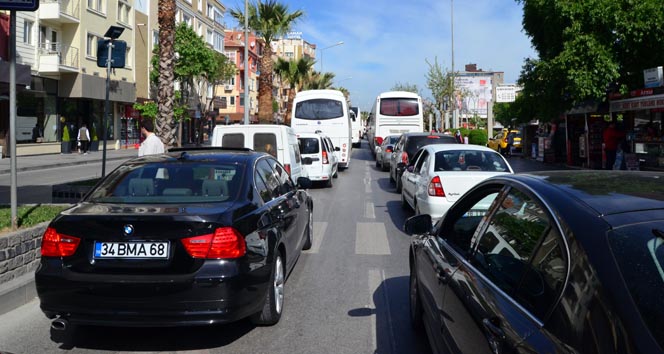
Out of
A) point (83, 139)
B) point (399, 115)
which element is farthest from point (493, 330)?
point (83, 139)

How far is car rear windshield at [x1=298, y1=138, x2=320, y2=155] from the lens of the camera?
17.4 metres

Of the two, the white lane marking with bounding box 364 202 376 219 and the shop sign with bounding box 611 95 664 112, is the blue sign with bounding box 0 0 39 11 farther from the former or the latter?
the shop sign with bounding box 611 95 664 112

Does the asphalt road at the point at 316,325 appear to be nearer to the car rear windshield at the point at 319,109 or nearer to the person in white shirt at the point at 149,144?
the person in white shirt at the point at 149,144

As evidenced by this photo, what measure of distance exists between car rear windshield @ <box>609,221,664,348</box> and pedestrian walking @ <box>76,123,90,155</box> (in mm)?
33472

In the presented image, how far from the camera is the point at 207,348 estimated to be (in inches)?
182

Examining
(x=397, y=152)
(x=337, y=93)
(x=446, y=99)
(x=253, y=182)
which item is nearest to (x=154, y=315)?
(x=253, y=182)

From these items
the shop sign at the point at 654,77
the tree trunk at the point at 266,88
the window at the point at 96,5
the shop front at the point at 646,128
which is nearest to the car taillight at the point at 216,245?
the shop front at the point at 646,128

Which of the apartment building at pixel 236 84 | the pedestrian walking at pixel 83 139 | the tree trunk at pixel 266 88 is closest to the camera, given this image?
the pedestrian walking at pixel 83 139

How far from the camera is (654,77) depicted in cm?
1833

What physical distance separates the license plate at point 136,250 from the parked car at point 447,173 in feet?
18.3

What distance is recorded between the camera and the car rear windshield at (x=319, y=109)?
2472cm

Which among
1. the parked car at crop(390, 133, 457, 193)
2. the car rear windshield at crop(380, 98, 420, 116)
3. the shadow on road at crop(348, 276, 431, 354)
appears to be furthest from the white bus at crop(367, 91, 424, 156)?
the shadow on road at crop(348, 276, 431, 354)

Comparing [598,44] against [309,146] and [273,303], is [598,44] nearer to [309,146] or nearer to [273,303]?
[309,146]

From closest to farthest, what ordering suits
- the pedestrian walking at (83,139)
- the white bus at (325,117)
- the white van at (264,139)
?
the white van at (264,139) → the white bus at (325,117) → the pedestrian walking at (83,139)
